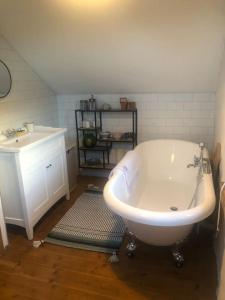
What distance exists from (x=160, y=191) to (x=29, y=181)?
4.96 feet

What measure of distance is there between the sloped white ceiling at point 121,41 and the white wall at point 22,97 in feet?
0.37

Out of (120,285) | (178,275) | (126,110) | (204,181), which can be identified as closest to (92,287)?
(120,285)

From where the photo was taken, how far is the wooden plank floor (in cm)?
175

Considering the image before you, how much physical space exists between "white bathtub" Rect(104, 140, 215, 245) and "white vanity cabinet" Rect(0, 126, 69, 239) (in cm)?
78

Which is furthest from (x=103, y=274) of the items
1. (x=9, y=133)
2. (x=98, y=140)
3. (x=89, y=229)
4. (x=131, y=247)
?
(x=98, y=140)

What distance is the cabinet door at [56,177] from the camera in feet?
8.73

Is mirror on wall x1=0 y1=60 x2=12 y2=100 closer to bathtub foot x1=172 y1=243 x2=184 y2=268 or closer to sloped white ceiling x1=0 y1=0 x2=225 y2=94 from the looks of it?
sloped white ceiling x1=0 y1=0 x2=225 y2=94

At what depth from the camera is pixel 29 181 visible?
2287mm

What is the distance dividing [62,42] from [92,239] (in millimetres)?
2085

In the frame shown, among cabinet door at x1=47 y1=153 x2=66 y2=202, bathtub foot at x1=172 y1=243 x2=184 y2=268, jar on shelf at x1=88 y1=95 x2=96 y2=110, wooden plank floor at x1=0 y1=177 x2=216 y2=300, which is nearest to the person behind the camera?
wooden plank floor at x1=0 y1=177 x2=216 y2=300

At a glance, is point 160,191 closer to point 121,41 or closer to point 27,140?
point 27,140

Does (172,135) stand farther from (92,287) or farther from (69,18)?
(92,287)

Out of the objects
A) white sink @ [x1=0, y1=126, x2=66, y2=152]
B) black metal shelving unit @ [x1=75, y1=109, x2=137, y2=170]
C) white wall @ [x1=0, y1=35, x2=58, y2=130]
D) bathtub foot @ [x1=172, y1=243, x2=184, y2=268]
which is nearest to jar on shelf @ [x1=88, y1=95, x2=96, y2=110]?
black metal shelving unit @ [x1=75, y1=109, x2=137, y2=170]

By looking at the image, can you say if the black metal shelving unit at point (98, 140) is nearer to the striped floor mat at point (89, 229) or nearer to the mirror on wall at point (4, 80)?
the striped floor mat at point (89, 229)
